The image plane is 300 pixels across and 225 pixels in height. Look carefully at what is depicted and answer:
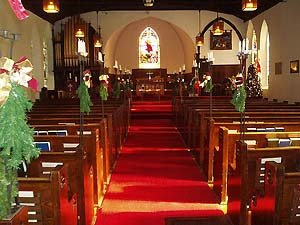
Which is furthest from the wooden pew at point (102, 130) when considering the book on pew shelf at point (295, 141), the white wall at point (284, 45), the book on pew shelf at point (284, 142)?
the white wall at point (284, 45)

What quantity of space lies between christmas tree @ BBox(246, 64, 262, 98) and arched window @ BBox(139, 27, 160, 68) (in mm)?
8401

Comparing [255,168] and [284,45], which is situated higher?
[284,45]

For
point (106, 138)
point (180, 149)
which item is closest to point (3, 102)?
point (106, 138)

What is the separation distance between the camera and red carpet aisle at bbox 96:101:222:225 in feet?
17.8

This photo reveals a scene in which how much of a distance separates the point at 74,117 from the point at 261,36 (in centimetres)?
1138

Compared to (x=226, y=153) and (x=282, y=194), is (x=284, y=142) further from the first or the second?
(x=282, y=194)

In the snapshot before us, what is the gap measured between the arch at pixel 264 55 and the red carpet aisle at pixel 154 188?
8.13 metres

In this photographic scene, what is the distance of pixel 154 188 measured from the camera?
664 cm

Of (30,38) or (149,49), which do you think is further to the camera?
(149,49)

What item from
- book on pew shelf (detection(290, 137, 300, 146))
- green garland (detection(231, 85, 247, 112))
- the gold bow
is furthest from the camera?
green garland (detection(231, 85, 247, 112))

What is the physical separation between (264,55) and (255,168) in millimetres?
14062

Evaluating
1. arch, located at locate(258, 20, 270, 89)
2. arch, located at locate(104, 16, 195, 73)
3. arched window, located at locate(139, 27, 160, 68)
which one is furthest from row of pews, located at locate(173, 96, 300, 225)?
arched window, located at locate(139, 27, 160, 68)

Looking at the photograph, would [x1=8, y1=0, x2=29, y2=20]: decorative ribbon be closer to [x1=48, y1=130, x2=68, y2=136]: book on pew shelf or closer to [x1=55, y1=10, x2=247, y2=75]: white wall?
[x1=48, y1=130, x2=68, y2=136]: book on pew shelf

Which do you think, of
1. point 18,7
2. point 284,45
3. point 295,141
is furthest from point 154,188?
point 284,45
